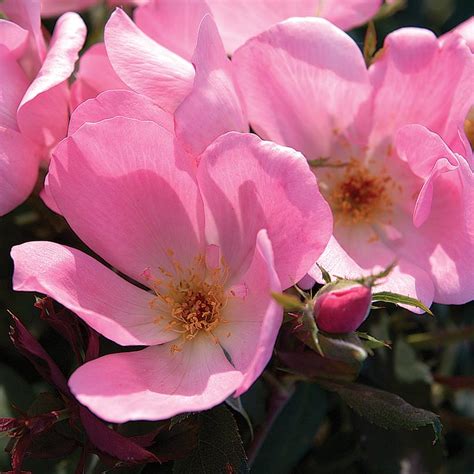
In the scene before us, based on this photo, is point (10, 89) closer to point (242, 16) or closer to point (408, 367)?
point (242, 16)

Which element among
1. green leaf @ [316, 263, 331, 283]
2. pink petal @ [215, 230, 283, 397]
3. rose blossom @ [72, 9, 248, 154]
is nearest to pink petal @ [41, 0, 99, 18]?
rose blossom @ [72, 9, 248, 154]

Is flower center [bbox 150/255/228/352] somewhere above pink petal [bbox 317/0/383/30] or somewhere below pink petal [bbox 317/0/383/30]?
below

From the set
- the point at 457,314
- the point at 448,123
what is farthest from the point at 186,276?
the point at 457,314

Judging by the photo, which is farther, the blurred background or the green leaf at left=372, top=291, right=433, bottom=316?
the blurred background

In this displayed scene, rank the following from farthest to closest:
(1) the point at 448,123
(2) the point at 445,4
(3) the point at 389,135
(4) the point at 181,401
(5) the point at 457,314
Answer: (2) the point at 445,4 < (5) the point at 457,314 < (3) the point at 389,135 < (1) the point at 448,123 < (4) the point at 181,401

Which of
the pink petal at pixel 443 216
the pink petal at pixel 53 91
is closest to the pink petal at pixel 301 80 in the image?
A: the pink petal at pixel 443 216

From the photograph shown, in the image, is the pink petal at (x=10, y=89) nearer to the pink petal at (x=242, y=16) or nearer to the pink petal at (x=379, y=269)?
the pink petal at (x=242, y=16)

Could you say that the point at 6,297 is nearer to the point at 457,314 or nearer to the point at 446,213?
the point at 446,213

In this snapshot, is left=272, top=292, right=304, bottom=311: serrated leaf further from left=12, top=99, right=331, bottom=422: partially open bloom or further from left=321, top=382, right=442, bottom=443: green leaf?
left=321, top=382, right=442, bottom=443: green leaf
